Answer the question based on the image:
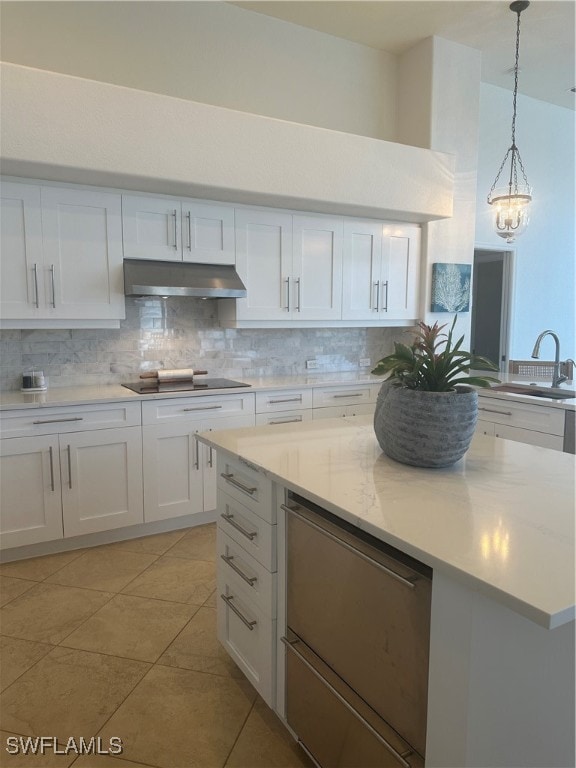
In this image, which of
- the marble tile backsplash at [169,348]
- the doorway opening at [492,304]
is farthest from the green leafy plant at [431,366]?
the doorway opening at [492,304]

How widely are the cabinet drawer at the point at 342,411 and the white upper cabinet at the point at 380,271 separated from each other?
A: 2.29 feet

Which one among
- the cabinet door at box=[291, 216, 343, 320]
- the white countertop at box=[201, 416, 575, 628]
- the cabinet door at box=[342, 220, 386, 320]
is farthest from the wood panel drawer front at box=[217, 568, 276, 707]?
the cabinet door at box=[342, 220, 386, 320]

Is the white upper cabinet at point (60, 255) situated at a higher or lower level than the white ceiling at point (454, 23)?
lower

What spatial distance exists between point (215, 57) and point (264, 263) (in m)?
1.41

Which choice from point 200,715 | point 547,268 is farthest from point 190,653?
point 547,268

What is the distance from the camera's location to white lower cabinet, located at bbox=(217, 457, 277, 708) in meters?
1.73

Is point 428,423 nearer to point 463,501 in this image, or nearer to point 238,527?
point 463,501

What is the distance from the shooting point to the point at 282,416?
372 cm

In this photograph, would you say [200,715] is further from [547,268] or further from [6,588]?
[547,268]

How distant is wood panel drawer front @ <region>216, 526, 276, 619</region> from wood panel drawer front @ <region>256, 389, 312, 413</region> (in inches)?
63.4

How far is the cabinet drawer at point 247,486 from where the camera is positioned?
5.61 feet

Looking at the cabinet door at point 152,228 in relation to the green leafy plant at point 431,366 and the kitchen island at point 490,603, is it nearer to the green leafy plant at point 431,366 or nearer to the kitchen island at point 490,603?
the green leafy plant at point 431,366

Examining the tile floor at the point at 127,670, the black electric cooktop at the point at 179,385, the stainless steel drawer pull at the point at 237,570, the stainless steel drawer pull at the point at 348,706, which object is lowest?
the tile floor at the point at 127,670

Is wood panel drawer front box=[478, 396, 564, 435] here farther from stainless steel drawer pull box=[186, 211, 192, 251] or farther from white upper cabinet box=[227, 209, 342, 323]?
stainless steel drawer pull box=[186, 211, 192, 251]
